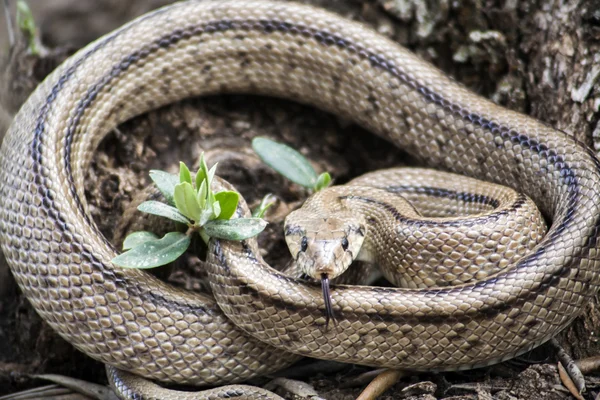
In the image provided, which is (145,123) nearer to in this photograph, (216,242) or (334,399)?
(216,242)

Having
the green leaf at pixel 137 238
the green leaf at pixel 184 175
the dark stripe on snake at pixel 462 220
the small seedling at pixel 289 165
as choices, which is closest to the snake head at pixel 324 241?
the dark stripe on snake at pixel 462 220

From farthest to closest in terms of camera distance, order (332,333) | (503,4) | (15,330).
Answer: (503,4) < (15,330) < (332,333)

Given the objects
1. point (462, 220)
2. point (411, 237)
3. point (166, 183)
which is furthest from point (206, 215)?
point (462, 220)

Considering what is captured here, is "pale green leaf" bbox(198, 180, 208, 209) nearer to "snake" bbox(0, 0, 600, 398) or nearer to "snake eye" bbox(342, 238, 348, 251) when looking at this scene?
"snake" bbox(0, 0, 600, 398)

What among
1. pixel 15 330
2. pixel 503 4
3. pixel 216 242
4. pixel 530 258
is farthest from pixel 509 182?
pixel 15 330

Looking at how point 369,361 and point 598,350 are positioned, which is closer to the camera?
point 369,361

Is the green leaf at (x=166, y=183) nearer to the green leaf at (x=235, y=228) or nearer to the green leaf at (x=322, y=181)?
the green leaf at (x=235, y=228)

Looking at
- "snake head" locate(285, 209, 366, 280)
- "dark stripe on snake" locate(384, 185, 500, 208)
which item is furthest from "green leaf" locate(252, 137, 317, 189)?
"dark stripe on snake" locate(384, 185, 500, 208)
